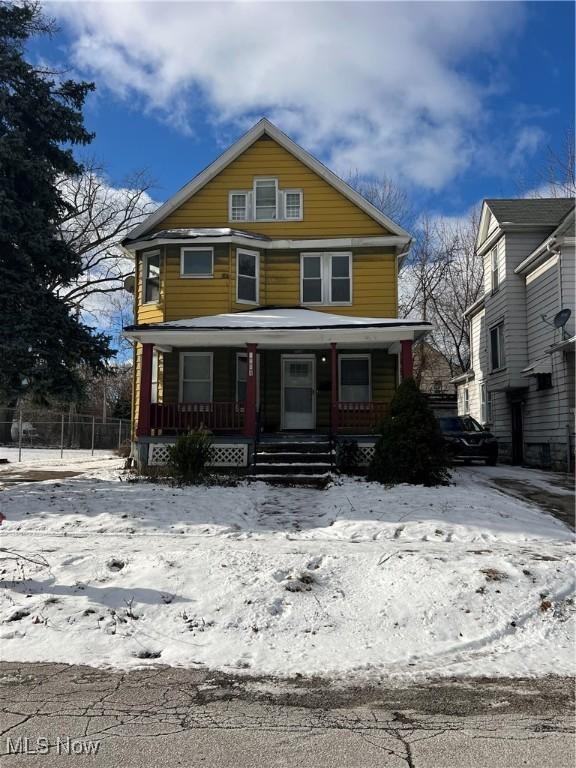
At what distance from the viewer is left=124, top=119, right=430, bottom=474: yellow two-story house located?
1633 cm

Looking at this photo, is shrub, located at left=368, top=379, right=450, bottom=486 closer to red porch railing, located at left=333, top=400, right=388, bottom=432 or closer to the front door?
red porch railing, located at left=333, top=400, right=388, bottom=432

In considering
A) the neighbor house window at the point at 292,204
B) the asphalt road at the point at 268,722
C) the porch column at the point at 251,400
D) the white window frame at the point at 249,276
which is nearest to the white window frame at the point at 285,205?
the neighbor house window at the point at 292,204

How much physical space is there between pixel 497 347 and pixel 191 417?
40.6 ft

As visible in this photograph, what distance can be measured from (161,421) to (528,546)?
924 cm

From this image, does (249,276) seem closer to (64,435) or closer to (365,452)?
(365,452)

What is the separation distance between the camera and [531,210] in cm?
2042

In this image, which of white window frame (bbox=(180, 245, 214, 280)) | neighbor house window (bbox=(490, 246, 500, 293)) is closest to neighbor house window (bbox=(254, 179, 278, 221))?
white window frame (bbox=(180, 245, 214, 280))

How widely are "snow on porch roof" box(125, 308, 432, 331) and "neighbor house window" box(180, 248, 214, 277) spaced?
1.40 meters

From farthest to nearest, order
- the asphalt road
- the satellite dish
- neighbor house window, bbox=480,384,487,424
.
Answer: neighbor house window, bbox=480,384,487,424 → the satellite dish → the asphalt road

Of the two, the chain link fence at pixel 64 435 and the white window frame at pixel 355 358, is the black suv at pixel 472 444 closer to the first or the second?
the white window frame at pixel 355 358

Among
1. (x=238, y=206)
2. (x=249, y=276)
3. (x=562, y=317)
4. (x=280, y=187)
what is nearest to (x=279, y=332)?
(x=249, y=276)

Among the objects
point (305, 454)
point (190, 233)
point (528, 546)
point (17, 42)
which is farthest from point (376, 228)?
point (528, 546)

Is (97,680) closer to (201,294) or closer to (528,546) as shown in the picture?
(528,546)

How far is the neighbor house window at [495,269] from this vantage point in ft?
68.4
